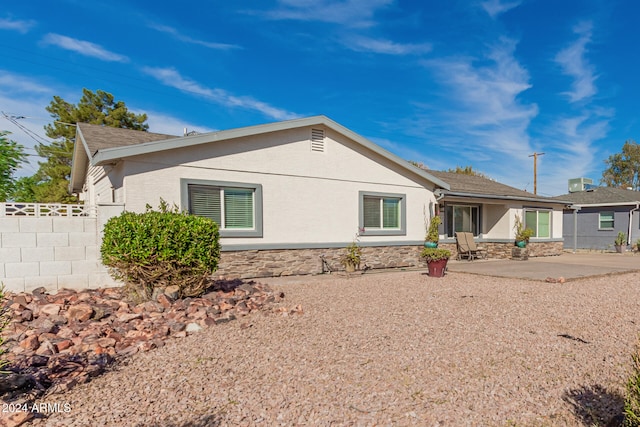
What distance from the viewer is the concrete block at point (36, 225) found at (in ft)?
21.1

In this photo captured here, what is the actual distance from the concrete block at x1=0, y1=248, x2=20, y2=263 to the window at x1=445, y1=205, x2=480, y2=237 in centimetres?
1396

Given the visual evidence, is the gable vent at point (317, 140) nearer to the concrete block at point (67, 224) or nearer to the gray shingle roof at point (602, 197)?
the concrete block at point (67, 224)

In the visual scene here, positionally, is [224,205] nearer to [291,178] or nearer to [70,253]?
[291,178]

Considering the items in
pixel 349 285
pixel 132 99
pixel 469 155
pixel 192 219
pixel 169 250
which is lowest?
pixel 349 285

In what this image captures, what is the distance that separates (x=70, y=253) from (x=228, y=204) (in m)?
3.58

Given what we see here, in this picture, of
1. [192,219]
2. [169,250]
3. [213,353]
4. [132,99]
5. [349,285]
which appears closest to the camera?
[213,353]

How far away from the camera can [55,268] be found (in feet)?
21.9

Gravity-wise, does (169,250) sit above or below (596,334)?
above

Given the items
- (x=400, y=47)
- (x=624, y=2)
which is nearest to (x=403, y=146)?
(x=400, y=47)

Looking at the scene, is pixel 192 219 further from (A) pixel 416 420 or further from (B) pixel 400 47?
(B) pixel 400 47

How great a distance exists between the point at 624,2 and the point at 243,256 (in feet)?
46.1

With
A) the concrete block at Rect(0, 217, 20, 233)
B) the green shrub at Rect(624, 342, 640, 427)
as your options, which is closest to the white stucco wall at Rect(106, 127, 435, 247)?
the concrete block at Rect(0, 217, 20, 233)

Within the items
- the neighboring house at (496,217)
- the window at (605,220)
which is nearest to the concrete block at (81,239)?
the neighboring house at (496,217)

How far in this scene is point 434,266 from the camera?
9.70 m
